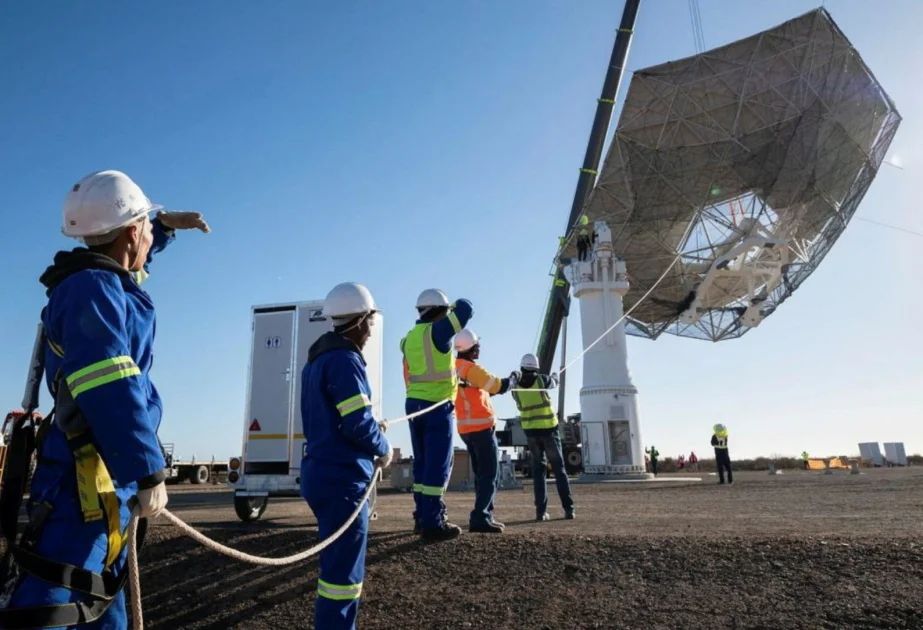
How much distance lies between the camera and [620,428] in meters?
19.6

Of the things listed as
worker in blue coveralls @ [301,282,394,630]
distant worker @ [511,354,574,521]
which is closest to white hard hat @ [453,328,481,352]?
distant worker @ [511,354,574,521]

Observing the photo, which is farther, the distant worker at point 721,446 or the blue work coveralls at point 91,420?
the distant worker at point 721,446

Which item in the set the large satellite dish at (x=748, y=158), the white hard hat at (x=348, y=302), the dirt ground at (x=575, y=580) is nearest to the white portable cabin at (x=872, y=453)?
the large satellite dish at (x=748, y=158)

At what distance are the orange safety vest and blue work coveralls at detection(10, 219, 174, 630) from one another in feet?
15.2

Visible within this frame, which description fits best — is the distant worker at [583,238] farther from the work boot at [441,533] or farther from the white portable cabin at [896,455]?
the white portable cabin at [896,455]

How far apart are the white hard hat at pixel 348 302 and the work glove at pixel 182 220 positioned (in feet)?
3.08

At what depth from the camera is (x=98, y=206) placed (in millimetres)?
2430

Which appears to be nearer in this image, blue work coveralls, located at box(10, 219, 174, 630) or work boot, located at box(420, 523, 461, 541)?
blue work coveralls, located at box(10, 219, 174, 630)

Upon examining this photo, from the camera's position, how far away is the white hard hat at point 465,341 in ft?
24.2

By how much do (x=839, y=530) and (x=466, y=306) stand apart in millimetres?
4162

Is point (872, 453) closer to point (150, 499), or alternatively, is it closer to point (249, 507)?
point (249, 507)

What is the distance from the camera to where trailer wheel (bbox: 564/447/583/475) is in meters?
26.2

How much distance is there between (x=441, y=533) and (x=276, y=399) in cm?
435

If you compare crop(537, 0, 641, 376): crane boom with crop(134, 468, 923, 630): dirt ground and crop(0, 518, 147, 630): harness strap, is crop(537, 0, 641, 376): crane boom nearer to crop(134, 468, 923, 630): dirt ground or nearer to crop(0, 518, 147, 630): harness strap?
crop(134, 468, 923, 630): dirt ground
